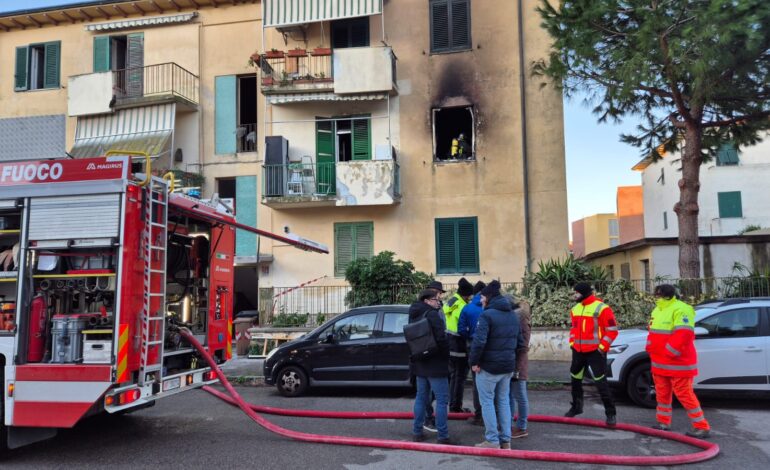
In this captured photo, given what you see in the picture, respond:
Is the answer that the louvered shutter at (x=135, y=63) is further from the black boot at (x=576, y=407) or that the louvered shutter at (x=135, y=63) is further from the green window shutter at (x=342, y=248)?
the black boot at (x=576, y=407)

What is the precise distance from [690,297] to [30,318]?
41.0ft

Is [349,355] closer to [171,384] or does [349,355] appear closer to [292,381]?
Answer: [292,381]

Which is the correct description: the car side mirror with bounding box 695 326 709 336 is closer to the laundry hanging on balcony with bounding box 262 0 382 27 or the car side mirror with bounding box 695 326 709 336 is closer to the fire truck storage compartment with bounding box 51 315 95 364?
the fire truck storage compartment with bounding box 51 315 95 364

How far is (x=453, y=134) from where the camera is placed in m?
18.2

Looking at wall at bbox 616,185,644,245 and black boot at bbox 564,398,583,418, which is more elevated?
wall at bbox 616,185,644,245

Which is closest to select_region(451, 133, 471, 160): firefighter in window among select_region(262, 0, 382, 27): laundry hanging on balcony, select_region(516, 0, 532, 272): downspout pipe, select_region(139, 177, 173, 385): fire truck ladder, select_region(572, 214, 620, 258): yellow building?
select_region(516, 0, 532, 272): downspout pipe

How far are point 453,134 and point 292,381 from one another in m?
10.6

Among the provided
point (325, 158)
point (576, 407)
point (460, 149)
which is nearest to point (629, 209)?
point (460, 149)

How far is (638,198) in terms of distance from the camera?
143 feet

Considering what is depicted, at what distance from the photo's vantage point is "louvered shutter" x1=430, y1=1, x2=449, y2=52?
59.0 ft

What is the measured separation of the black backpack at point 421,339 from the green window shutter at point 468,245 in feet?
36.7

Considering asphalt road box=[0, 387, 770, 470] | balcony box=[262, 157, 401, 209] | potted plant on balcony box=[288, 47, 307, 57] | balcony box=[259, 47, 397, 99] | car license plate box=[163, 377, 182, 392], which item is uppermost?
potted plant on balcony box=[288, 47, 307, 57]

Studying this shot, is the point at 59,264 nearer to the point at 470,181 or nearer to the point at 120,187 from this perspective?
the point at 120,187

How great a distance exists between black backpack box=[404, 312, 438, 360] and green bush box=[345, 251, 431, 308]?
769 cm
